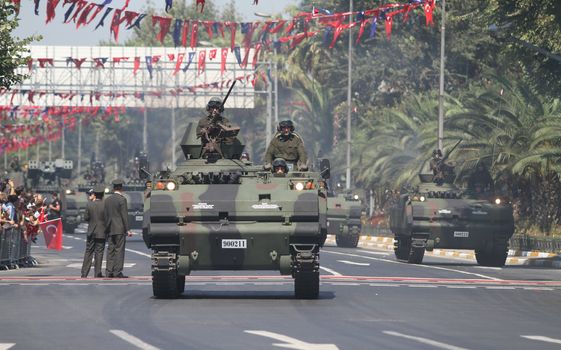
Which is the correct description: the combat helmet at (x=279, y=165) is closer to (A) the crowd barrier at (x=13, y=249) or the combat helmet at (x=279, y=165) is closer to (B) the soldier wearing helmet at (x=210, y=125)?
(B) the soldier wearing helmet at (x=210, y=125)

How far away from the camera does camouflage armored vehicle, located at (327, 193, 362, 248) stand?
177 ft

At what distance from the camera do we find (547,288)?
91.2 ft

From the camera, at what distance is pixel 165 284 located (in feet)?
74.2

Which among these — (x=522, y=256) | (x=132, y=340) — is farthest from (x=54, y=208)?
(x=132, y=340)

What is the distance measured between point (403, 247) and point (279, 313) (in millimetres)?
22333

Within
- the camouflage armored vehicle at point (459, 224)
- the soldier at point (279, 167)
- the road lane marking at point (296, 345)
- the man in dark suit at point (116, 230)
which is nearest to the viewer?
the road lane marking at point (296, 345)

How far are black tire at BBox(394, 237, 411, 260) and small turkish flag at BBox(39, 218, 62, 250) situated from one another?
948cm

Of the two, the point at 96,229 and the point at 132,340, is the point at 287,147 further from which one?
the point at 132,340

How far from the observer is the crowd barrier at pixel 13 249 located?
34.1 meters

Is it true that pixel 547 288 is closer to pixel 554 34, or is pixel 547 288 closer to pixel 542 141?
pixel 554 34

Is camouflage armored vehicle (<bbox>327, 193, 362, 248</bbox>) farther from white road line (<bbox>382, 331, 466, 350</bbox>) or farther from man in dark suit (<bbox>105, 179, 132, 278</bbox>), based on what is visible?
white road line (<bbox>382, 331, 466, 350</bbox>)

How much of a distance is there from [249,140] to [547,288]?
92.2 meters

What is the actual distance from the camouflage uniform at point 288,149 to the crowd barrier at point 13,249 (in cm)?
991

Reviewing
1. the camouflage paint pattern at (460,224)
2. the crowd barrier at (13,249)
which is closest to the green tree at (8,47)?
the crowd barrier at (13,249)
